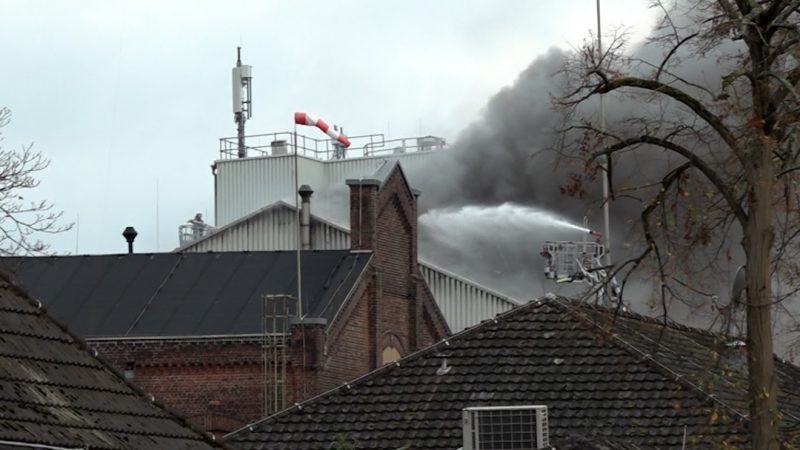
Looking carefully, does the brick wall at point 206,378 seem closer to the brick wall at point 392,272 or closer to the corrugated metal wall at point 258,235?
the brick wall at point 392,272

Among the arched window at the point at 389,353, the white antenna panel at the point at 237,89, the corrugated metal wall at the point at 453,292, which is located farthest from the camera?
the white antenna panel at the point at 237,89

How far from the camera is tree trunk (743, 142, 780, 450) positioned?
16.7 metres

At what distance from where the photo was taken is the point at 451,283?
197 feet

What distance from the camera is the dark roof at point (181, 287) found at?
168 ft

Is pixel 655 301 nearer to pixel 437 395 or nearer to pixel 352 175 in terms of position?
pixel 437 395

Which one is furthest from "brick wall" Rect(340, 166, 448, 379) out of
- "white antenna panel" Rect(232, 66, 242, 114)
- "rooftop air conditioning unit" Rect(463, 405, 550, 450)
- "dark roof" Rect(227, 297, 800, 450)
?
"rooftop air conditioning unit" Rect(463, 405, 550, 450)

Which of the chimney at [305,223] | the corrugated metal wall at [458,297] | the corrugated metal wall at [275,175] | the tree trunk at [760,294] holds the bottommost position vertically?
the tree trunk at [760,294]

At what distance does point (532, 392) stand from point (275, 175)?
48140 mm

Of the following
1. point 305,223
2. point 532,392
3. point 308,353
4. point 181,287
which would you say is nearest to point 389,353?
point 308,353

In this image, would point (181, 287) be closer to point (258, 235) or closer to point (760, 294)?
point (258, 235)

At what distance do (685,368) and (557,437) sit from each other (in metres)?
3.33

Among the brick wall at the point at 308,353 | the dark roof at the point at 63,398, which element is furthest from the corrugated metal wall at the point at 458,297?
the dark roof at the point at 63,398

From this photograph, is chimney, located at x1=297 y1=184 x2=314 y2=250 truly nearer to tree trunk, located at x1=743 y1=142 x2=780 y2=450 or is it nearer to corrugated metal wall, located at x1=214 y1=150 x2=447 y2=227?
corrugated metal wall, located at x1=214 y1=150 x2=447 y2=227

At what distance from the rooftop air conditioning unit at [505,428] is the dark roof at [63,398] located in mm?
7166
